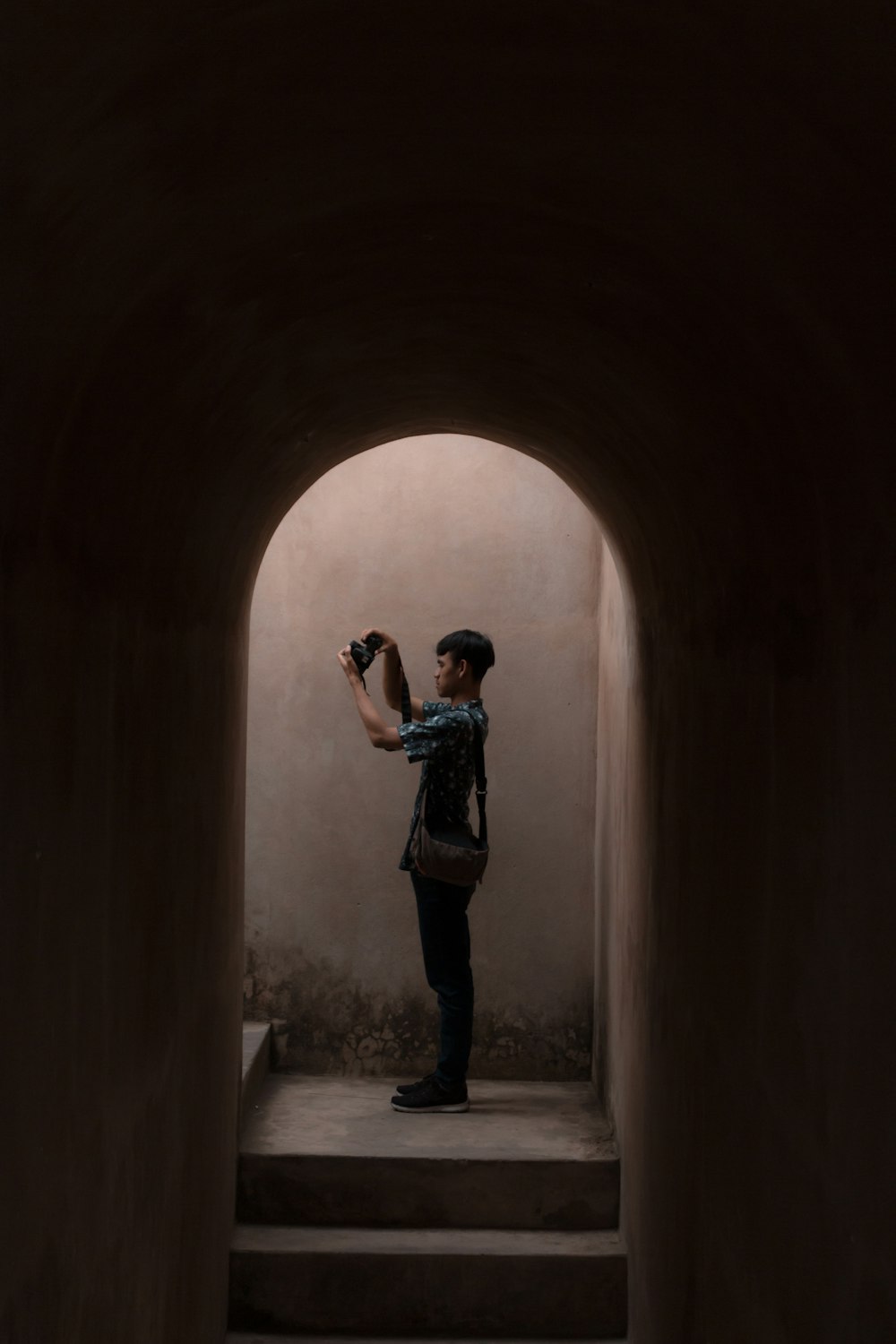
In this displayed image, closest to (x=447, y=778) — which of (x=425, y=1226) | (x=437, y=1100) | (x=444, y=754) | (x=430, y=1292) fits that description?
(x=444, y=754)

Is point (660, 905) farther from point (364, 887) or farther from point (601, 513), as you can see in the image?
point (364, 887)

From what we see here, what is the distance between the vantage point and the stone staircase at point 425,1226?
466cm

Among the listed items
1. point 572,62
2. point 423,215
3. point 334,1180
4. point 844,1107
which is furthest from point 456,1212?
point 572,62

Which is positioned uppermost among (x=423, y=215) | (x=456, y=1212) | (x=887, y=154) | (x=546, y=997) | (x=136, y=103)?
(x=423, y=215)

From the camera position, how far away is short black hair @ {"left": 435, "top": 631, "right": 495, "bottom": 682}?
17.8 feet

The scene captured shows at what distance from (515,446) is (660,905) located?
6.52 ft

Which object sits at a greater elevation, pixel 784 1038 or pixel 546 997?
pixel 784 1038

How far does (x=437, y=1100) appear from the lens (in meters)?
5.62

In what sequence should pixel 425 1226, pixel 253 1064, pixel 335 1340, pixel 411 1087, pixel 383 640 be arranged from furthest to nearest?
pixel 411 1087 < pixel 253 1064 < pixel 383 640 < pixel 425 1226 < pixel 335 1340

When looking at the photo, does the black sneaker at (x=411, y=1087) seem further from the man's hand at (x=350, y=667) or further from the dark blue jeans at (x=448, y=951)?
the man's hand at (x=350, y=667)

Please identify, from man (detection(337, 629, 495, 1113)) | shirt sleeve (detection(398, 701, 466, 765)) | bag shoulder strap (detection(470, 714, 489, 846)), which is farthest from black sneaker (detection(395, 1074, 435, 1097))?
shirt sleeve (detection(398, 701, 466, 765))

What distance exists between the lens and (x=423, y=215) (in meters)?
2.43

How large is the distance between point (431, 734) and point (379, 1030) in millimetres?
1763

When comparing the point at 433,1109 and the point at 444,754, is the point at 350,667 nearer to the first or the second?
the point at 444,754
